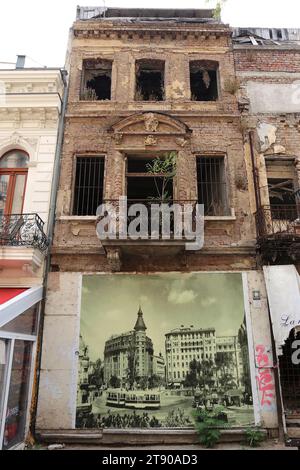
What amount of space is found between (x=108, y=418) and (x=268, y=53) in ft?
36.9

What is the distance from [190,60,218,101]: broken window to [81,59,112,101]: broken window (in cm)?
273

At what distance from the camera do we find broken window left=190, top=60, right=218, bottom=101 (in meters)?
11.1

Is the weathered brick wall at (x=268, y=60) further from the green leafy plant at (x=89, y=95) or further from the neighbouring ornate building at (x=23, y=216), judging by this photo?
the neighbouring ornate building at (x=23, y=216)

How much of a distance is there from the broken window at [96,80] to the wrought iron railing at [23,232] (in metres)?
4.54

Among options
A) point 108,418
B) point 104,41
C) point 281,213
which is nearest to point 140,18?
point 104,41

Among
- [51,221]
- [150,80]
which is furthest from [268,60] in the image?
[51,221]

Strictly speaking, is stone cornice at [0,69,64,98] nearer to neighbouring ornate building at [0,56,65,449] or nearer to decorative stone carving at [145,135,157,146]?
neighbouring ornate building at [0,56,65,449]

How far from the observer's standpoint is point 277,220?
925 centimetres

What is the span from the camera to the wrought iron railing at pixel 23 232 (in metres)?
8.04

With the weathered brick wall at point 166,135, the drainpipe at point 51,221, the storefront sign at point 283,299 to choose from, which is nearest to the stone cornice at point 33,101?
the drainpipe at point 51,221

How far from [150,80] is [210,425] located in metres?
10.1

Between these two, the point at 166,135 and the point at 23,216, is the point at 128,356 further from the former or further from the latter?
the point at 166,135

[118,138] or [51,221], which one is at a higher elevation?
[118,138]

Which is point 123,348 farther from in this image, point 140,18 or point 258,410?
point 140,18
